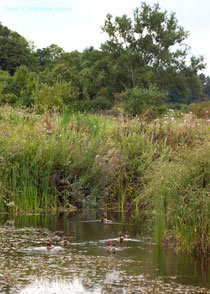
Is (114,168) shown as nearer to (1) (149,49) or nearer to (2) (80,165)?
(2) (80,165)

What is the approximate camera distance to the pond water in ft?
16.0

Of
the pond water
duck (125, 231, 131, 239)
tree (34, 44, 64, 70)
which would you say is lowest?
the pond water

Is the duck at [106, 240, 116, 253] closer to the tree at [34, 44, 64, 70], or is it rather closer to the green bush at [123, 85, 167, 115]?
the green bush at [123, 85, 167, 115]

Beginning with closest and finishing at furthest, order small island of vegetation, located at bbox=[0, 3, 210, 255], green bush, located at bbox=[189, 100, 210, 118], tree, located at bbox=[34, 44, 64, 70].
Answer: small island of vegetation, located at bbox=[0, 3, 210, 255] < green bush, located at bbox=[189, 100, 210, 118] < tree, located at bbox=[34, 44, 64, 70]

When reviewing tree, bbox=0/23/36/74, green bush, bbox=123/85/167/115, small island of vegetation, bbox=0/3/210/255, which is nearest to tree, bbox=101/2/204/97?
green bush, bbox=123/85/167/115

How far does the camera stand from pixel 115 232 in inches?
321

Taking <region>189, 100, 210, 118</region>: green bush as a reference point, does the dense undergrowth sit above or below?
below

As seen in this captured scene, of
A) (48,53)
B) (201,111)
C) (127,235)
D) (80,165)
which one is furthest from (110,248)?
(48,53)

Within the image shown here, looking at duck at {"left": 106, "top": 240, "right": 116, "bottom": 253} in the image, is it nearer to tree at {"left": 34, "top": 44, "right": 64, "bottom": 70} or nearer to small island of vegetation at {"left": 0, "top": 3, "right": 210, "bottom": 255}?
small island of vegetation at {"left": 0, "top": 3, "right": 210, "bottom": 255}

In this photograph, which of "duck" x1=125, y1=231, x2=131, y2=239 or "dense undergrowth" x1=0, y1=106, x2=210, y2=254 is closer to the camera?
"duck" x1=125, y1=231, x2=131, y2=239

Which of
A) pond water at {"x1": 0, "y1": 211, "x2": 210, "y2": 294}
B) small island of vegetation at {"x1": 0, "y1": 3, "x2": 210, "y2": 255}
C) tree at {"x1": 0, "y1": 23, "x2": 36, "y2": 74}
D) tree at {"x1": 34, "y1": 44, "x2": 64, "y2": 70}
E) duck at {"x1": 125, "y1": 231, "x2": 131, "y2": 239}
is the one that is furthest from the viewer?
tree at {"x1": 34, "y1": 44, "x2": 64, "y2": 70}

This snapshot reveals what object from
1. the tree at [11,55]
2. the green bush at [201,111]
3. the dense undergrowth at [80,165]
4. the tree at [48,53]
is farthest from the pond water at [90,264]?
the tree at [48,53]

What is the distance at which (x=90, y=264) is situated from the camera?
227 inches

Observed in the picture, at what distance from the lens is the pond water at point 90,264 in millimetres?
4871
